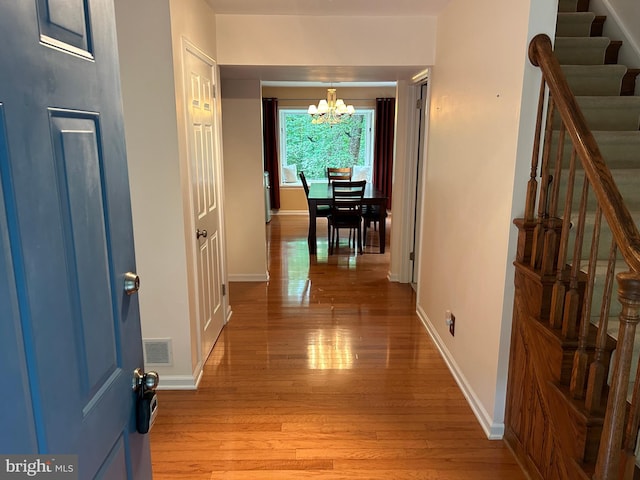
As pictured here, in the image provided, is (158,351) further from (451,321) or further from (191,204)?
(451,321)

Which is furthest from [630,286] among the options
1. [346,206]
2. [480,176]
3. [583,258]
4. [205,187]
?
[346,206]

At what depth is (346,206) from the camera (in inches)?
222

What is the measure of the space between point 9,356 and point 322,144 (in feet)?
28.3

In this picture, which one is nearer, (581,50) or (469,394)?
(469,394)

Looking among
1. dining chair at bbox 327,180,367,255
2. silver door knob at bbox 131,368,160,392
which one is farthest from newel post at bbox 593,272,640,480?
dining chair at bbox 327,180,367,255

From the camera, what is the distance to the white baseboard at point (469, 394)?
2303mm

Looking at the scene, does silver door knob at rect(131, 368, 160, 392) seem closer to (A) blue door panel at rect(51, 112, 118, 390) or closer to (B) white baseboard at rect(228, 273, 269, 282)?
(A) blue door panel at rect(51, 112, 118, 390)

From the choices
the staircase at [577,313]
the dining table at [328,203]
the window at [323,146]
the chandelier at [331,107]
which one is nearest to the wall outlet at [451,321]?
the staircase at [577,313]

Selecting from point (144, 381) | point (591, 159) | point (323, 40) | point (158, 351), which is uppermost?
point (323, 40)

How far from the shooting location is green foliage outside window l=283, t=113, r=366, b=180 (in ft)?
29.3

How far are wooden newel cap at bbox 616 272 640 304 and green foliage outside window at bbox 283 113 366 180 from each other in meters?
8.01

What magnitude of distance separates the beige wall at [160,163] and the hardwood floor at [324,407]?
40 centimetres

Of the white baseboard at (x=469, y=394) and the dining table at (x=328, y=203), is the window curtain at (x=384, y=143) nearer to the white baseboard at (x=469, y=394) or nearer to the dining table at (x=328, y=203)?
the dining table at (x=328, y=203)

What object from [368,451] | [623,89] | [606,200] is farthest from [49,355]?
[623,89]
